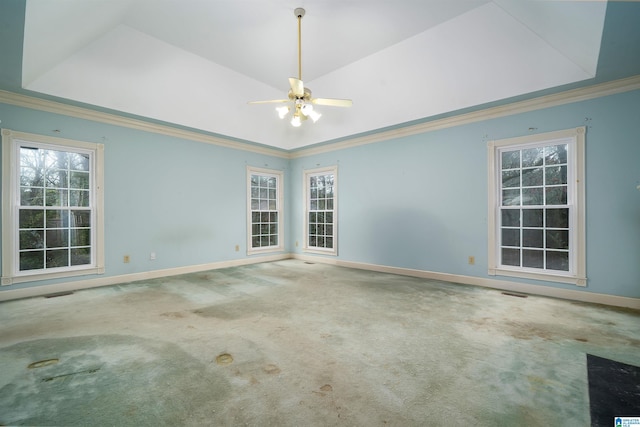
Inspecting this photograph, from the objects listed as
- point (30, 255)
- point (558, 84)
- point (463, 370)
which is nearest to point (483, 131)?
point (558, 84)

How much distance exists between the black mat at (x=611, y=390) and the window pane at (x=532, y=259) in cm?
207

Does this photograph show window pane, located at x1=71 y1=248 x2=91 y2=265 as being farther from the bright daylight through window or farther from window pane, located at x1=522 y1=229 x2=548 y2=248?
window pane, located at x1=522 y1=229 x2=548 y2=248

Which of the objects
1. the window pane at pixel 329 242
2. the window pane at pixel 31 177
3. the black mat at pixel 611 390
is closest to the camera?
the black mat at pixel 611 390

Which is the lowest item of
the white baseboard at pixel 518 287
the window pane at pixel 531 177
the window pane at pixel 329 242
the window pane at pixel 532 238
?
the white baseboard at pixel 518 287

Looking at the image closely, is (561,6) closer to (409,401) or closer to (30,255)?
(409,401)

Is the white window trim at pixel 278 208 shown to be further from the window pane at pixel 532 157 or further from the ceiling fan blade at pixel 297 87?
the window pane at pixel 532 157

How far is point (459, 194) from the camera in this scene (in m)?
4.55

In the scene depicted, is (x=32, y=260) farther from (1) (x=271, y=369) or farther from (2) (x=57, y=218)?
(1) (x=271, y=369)

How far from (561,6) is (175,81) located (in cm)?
497

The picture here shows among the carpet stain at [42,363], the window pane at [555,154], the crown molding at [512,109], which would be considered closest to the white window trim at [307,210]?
the crown molding at [512,109]

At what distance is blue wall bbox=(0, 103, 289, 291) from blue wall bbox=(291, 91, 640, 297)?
6.23 feet

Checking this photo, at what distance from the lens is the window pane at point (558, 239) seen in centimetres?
376

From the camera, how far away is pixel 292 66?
462cm

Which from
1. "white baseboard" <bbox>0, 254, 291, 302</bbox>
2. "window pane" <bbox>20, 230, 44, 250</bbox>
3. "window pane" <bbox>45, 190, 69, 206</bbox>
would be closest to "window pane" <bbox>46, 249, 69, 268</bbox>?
"window pane" <bbox>20, 230, 44, 250</bbox>
